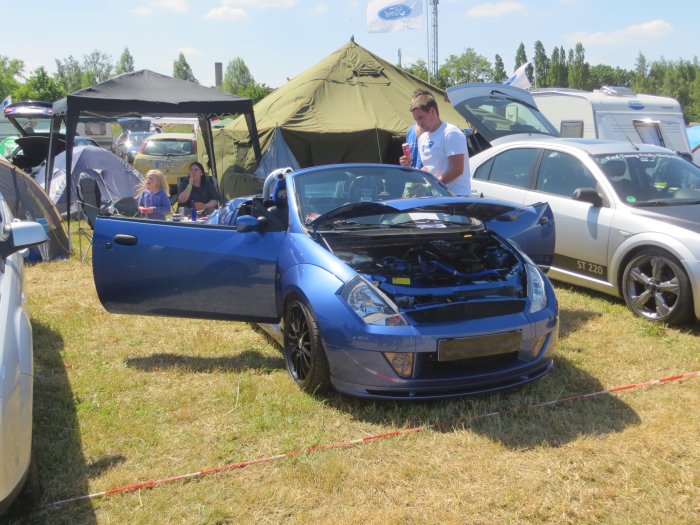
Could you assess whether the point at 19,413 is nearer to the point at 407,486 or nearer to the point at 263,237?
the point at 407,486

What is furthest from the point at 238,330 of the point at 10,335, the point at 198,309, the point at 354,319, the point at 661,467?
the point at 661,467

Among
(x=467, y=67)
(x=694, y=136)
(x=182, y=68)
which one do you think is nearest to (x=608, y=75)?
(x=467, y=67)

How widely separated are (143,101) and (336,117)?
3821 mm

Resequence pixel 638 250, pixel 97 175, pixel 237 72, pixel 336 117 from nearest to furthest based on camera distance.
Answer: pixel 638 250 < pixel 97 175 < pixel 336 117 < pixel 237 72

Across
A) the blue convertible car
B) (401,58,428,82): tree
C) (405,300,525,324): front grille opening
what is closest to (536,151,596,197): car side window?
the blue convertible car

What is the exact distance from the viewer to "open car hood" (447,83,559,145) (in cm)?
895

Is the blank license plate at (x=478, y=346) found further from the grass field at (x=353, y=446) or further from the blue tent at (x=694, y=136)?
the blue tent at (x=694, y=136)

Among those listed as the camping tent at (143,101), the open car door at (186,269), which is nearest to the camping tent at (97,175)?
the camping tent at (143,101)

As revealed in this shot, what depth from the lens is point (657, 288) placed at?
5.44m

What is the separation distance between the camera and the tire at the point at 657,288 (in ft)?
17.0

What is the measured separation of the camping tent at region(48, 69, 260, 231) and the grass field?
17.4 feet

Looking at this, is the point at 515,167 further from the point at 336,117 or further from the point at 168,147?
the point at 168,147

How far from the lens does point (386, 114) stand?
12.5 m

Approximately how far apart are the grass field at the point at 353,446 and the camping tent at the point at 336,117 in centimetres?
757
